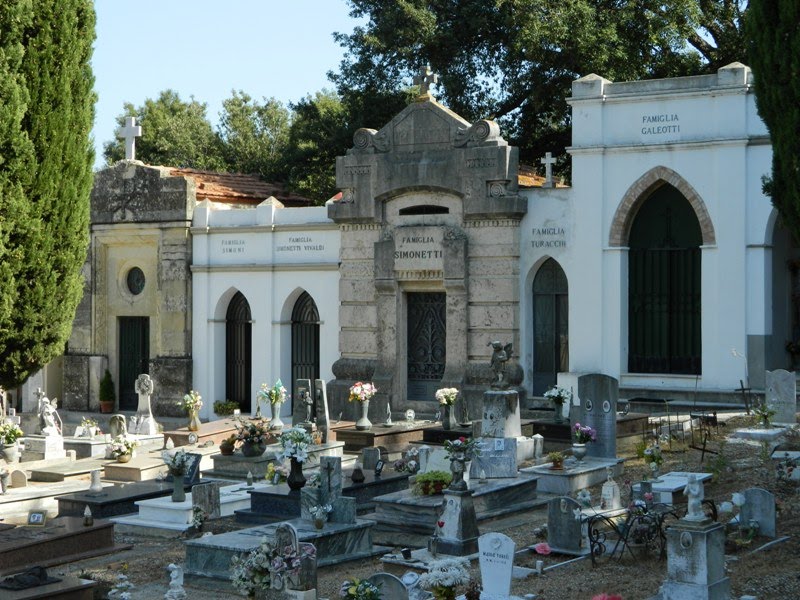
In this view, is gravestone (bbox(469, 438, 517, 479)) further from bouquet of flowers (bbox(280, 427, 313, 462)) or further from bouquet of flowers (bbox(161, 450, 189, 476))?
bouquet of flowers (bbox(161, 450, 189, 476))

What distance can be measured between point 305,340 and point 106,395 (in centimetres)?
500

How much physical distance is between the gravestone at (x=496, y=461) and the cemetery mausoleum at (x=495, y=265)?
6.19 meters

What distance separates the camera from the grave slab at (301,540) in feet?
45.9

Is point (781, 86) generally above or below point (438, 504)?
above

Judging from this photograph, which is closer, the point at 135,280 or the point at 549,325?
the point at 549,325

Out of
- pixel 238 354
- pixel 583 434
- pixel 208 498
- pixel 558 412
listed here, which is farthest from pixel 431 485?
pixel 238 354

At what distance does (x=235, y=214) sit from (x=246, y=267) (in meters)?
1.29

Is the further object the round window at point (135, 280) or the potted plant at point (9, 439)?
the round window at point (135, 280)

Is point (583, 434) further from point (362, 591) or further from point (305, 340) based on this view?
point (305, 340)

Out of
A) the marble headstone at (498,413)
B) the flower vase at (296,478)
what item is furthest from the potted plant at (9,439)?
the marble headstone at (498,413)

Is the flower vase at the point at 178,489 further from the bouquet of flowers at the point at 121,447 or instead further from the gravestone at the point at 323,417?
the gravestone at the point at 323,417

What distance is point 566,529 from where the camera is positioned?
1435 centimetres

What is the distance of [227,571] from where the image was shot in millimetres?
13930

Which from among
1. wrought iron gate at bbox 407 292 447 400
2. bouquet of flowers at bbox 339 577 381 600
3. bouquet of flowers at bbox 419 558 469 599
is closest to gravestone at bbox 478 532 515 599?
bouquet of flowers at bbox 419 558 469 599
